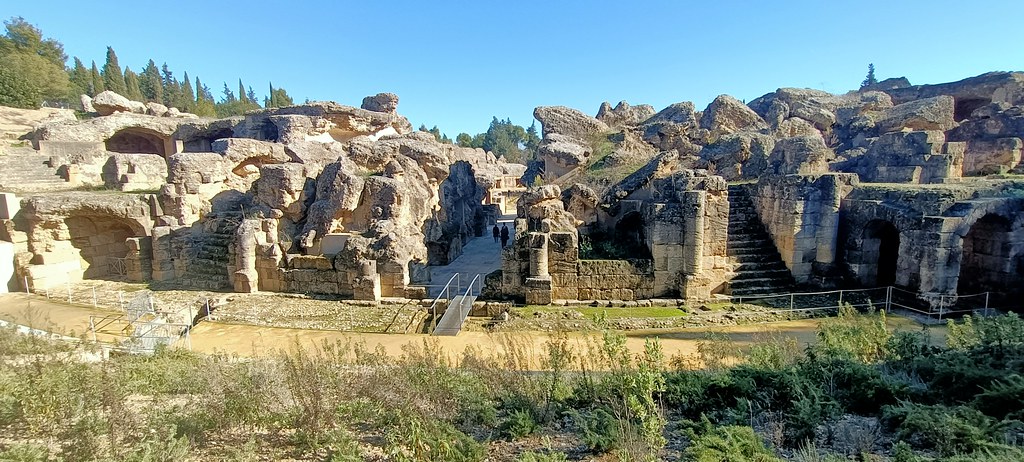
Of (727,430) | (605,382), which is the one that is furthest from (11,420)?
(727,430)

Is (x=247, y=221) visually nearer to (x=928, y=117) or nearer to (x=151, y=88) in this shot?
(x=928, y=117)

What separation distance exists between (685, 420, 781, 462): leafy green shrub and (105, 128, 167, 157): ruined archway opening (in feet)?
102

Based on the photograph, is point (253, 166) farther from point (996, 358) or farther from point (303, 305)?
point (996, 358)

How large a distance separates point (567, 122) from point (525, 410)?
63.6ft

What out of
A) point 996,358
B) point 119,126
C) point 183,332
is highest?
point 119,126

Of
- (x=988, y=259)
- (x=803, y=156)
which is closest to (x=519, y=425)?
(x=988, y=259)

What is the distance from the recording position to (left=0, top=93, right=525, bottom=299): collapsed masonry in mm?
12773

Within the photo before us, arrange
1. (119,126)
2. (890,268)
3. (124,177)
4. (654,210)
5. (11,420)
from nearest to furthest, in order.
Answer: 1. (11,420)
2. (654,210)
3. (890,268)
4. (124,177)
5. (119,126)

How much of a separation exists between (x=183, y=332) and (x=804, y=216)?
54.5ft

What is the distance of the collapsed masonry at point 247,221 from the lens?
12.8 metres

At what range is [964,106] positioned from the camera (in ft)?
90.5

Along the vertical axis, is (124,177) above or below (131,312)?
above

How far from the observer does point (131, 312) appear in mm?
10844

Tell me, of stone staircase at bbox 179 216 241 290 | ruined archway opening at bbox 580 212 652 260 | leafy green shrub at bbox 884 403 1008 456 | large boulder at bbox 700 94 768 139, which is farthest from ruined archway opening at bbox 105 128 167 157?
leafy green shrub at bbox 884 403 1008 456
